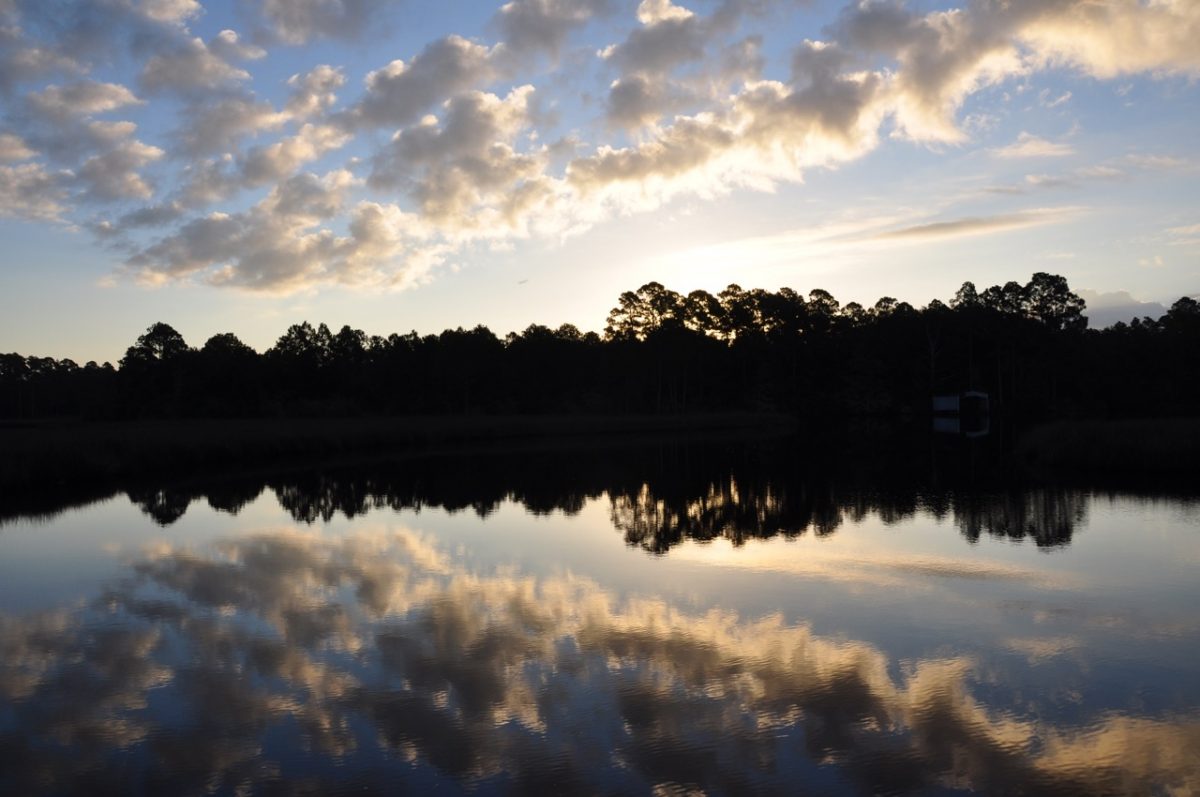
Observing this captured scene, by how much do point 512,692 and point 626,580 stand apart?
5.61 metres

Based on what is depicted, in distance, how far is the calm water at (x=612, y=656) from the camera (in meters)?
6.31

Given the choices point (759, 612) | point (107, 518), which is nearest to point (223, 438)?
point (107, 518)

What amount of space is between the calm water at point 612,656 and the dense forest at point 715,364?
7000 cm

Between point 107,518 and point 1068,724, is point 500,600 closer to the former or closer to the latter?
point 1068,724

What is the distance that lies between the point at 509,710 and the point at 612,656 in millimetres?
1916

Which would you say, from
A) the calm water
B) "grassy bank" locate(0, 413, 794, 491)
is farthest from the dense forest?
the calm water

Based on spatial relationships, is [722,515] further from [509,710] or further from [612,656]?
[509,710]

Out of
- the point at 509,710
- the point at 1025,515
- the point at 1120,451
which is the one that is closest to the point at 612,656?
the point at 509,710

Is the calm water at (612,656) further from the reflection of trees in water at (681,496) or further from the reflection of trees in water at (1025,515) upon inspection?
the reflection of trees in water at (681,496)

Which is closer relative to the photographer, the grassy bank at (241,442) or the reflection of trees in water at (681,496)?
the reflection of trees in water at (681,496)

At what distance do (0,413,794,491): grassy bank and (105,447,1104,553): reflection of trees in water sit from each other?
4.73 m

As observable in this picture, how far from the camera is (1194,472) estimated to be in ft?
91.7

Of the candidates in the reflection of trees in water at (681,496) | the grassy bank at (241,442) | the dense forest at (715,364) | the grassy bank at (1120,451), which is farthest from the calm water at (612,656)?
the dense forest at (715,364)

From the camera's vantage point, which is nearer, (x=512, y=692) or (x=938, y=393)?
(x=512, y=692)
